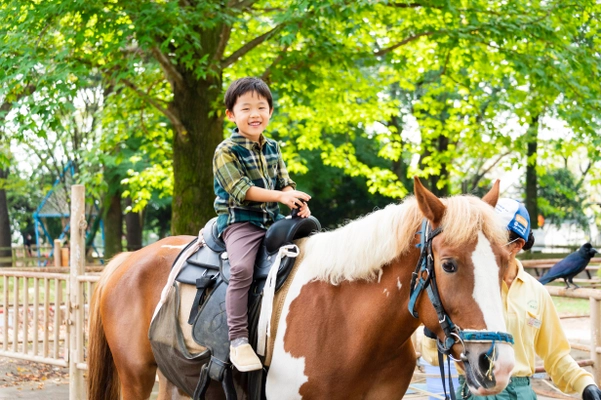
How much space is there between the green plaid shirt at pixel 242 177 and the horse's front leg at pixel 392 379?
0.97 metres

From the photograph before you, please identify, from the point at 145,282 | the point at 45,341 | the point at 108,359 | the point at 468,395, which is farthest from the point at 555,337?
the point at 45,341

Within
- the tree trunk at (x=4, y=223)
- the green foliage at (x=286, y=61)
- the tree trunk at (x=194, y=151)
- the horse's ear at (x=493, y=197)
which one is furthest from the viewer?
the tree trunk at (x=4, y=223)

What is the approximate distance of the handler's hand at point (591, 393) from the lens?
3013mm

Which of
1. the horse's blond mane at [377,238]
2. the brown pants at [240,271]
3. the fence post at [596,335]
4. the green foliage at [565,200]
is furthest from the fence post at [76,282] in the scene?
the green foliage at [565,200]

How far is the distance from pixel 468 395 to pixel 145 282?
2081 millimetres

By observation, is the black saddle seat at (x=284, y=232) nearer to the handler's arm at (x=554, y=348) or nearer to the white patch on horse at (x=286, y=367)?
the white patch on horse at (x=286, y=367)

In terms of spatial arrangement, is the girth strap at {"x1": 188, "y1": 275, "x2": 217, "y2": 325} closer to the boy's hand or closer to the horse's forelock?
the boy's hand

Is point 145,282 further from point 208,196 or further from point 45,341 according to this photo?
point 208,196

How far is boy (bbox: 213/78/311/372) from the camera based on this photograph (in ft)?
10.9

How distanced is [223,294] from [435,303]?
1207 millimetres

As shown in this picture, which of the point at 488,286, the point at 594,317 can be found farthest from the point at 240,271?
the point at 594,317

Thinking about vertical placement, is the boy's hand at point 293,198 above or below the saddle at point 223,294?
above

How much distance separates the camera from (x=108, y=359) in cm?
476

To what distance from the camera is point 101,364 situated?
4.73 m
